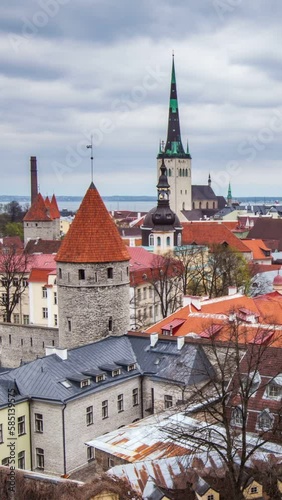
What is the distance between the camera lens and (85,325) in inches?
1094

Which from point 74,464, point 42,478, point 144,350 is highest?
point 144,350

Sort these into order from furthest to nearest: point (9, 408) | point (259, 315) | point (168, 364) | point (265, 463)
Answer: point (259, 315), point (168, 364), point (9, 408), point (265, 463)

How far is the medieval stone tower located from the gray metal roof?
0.97 m

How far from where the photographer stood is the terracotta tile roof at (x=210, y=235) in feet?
214

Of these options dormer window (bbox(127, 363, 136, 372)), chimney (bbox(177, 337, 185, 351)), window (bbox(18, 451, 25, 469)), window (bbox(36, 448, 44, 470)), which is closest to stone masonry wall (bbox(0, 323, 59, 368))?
dormer window (bbox(127, 363, 136, 372))

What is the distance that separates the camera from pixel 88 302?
27.8m

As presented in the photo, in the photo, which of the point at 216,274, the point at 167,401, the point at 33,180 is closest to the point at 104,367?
the point at 167,401

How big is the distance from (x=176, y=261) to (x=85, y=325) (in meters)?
19.1

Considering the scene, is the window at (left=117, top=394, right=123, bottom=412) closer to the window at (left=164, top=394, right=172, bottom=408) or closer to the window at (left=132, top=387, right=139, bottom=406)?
the window at (left=132, top=387, right=139, bottom=406)

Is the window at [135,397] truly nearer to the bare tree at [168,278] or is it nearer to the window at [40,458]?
the window at [40,458]

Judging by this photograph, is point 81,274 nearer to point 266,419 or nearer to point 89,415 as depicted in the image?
point 89,415

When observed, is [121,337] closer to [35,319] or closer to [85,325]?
[85,325]

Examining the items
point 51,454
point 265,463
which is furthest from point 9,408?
point 265,463

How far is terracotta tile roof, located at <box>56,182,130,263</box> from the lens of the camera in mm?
27922
